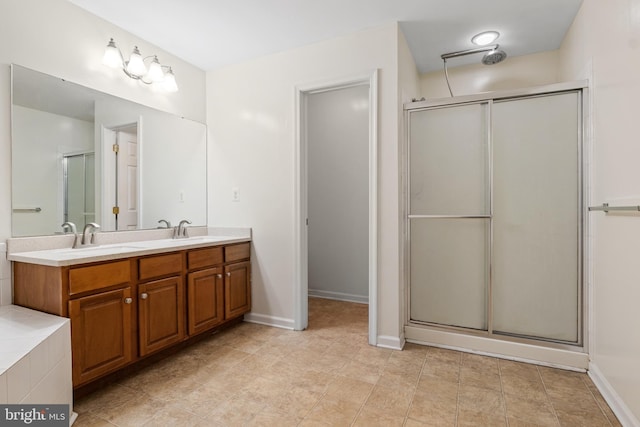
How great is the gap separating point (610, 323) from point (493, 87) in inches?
86.8

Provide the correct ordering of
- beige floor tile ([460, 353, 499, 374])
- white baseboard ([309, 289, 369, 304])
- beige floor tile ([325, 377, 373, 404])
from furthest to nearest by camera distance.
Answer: white baseboard ([309, 289, 369, 304])
beige floor tile ([460, 353, 499, 374])
beige floor tile ([325, 377, 373, 404])

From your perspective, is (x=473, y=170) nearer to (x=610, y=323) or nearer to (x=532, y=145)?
(x=532, y=145)

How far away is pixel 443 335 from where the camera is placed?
7.99 ft

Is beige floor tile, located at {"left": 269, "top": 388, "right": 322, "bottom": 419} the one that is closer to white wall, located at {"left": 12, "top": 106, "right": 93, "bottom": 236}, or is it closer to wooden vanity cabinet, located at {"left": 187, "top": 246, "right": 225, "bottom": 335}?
wooden vanity cabinet, located at {"left": 187, "top": 246, "right": 225, "bottom": 335}

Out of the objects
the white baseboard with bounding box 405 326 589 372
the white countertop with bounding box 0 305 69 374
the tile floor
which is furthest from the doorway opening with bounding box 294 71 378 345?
the white countertop with bounding box 0 305 69 374

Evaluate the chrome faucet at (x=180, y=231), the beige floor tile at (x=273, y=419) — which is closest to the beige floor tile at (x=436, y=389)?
the beige floor tile at (x=273, y=419)

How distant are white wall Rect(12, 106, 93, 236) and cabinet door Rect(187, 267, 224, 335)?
0.94 meters

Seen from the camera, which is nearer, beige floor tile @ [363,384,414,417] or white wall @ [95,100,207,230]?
beige floor tile @ [363,384,414,417]

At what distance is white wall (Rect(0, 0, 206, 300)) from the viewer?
71.9 inches

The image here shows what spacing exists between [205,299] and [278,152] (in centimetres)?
137

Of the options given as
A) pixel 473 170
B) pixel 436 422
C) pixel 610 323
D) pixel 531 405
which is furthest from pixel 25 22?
pixel 610 323

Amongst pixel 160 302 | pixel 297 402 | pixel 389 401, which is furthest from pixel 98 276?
pixel 389 401

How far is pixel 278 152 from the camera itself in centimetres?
282

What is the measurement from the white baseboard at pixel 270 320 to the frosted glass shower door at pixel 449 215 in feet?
3.48
